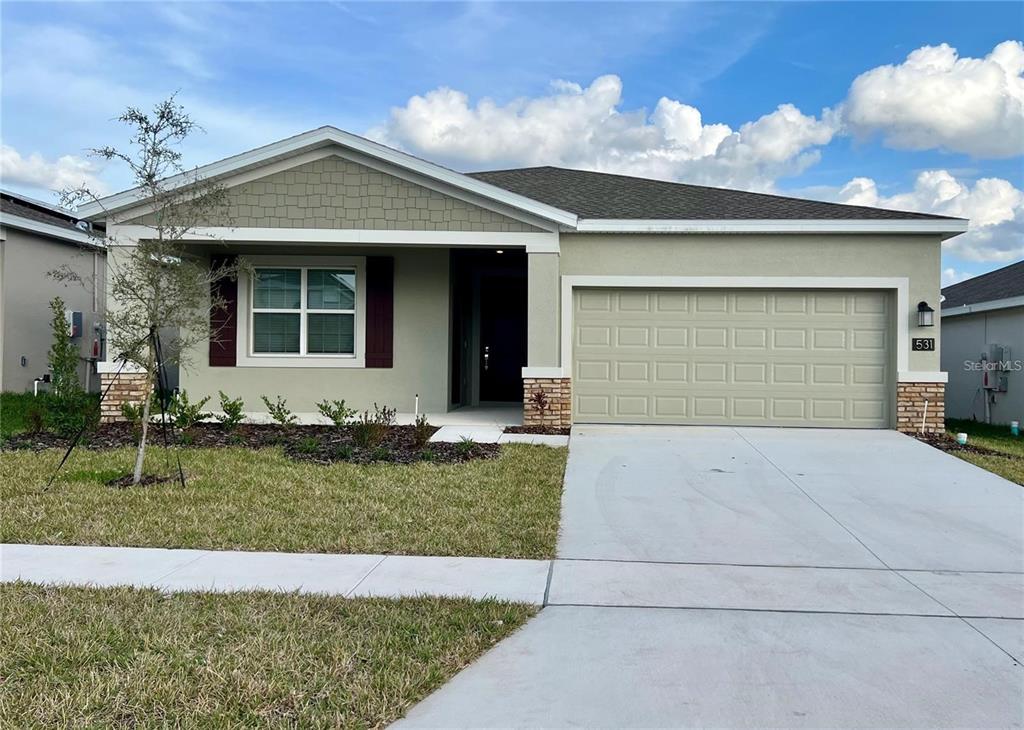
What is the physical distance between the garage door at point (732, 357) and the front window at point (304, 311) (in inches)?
164

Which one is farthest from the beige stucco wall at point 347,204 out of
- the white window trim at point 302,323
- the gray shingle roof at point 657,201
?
the gray shingle roof at point 657,201

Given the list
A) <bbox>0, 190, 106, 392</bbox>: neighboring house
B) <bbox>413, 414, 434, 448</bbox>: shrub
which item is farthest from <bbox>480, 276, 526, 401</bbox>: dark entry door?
<bbox>0, 190, 106, 392</bbox>: neighboring house

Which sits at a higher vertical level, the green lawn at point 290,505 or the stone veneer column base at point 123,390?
the stone veneer column base at point 123,390

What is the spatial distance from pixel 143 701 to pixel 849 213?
12.2 m

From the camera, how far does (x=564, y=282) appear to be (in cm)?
1234

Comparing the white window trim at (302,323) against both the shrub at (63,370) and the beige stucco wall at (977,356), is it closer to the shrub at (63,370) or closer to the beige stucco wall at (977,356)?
the shrub at (63,370)

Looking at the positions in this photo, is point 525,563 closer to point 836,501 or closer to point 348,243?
point 836,501

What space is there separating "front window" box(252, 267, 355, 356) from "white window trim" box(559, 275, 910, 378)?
3907 millimetres

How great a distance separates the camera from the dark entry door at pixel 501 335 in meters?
16.4

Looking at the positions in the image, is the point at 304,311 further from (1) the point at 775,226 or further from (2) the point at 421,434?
(1) the point at 775,226

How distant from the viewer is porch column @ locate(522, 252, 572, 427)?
39.1 ft

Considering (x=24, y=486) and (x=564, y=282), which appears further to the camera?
(x=564, y=282)

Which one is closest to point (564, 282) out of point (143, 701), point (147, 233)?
point (147, 233)

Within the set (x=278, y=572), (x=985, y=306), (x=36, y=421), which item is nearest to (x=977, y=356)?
(x=985, y=306)
